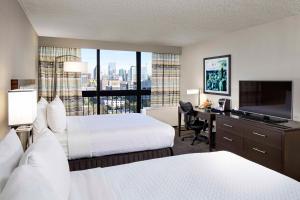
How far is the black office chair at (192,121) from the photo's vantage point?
15.6 feet

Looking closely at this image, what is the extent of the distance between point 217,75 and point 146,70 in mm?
2067

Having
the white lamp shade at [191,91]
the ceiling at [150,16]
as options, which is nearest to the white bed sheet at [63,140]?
the ceiling at [150,16]

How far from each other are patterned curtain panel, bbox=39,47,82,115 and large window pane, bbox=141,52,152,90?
1685mm

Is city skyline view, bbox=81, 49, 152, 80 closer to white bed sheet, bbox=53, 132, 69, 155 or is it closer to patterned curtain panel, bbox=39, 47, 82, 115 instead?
patterned curtain panel, bbox=39, 47, 82, 115

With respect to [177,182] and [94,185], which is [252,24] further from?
[94,185]

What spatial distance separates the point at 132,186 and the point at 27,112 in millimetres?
1217

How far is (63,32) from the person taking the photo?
4.58 metres

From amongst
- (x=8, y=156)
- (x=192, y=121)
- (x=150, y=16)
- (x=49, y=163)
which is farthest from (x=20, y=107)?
(x=192, y=121)

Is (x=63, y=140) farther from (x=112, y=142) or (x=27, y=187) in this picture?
(x=27, y=187)

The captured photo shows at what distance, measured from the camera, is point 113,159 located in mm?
2916

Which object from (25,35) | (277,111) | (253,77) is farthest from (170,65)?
(25,35)

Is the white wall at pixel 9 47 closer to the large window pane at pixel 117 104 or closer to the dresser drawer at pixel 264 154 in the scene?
the large window pane at pixel 117 104

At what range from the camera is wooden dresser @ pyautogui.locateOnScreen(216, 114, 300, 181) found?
2889 millimetres

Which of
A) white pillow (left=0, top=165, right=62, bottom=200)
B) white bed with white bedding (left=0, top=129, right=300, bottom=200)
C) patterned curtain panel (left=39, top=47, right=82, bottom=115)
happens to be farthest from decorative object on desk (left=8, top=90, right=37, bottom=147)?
patterned curtain panel (left=39, top=47, right=82, bottom=115)
